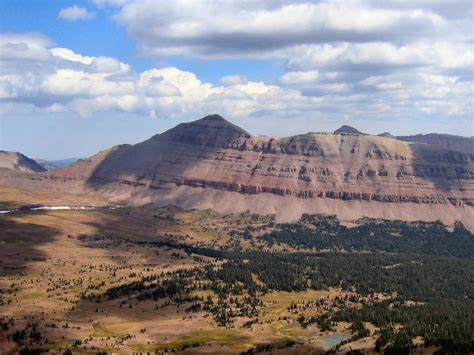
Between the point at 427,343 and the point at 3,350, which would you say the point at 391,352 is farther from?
the point at 3,350

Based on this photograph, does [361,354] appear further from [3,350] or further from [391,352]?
[3,350]

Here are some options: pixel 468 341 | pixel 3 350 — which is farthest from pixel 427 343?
pixel 3 350

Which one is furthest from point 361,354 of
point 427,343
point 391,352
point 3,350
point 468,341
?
point 3,350

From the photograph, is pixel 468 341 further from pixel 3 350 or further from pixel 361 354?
pixel 3 350

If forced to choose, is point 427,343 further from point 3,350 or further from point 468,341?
point 3,350

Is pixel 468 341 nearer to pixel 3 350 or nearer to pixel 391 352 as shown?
pixel 391 352
